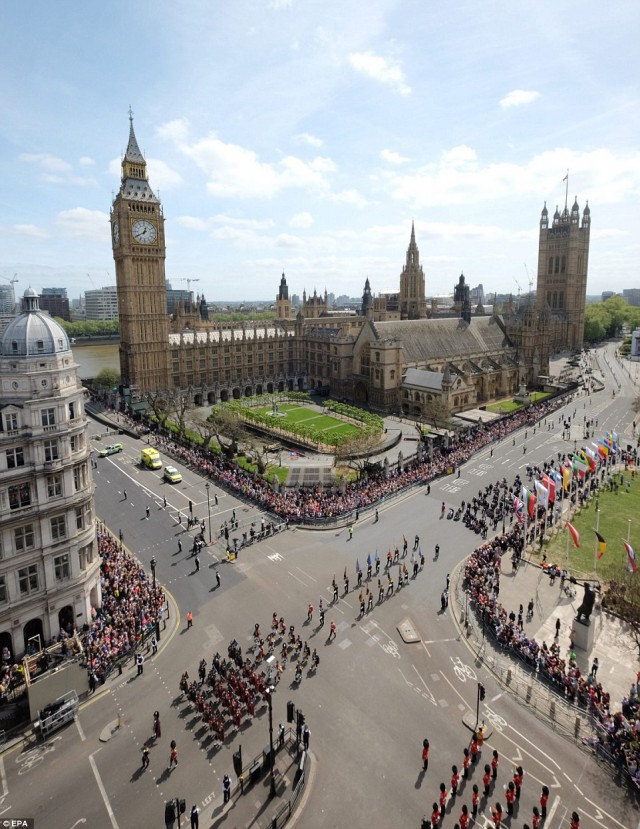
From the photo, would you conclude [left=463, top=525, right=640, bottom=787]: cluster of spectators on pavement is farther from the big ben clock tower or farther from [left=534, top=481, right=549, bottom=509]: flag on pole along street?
the big ben clock tower

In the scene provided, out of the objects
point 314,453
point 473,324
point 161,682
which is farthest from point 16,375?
point 473,324

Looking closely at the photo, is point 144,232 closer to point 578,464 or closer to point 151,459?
point 151,459

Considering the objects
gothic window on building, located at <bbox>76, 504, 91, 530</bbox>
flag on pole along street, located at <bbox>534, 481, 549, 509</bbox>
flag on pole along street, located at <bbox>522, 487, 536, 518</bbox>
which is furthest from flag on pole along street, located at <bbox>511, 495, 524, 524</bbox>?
gothic window on building, located at <bbox>76, 504, 91, 530</bbox>

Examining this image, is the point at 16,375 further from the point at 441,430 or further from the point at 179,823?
the point at 441,430

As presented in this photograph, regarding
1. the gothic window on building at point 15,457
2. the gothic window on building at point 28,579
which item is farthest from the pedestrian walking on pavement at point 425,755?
the gothic window on building at point 15,457

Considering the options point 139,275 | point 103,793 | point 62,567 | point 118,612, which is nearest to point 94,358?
point 139,275

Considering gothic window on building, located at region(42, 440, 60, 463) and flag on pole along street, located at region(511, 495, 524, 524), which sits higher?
gothic window on building, located at region(42, 440, 60, 463)
